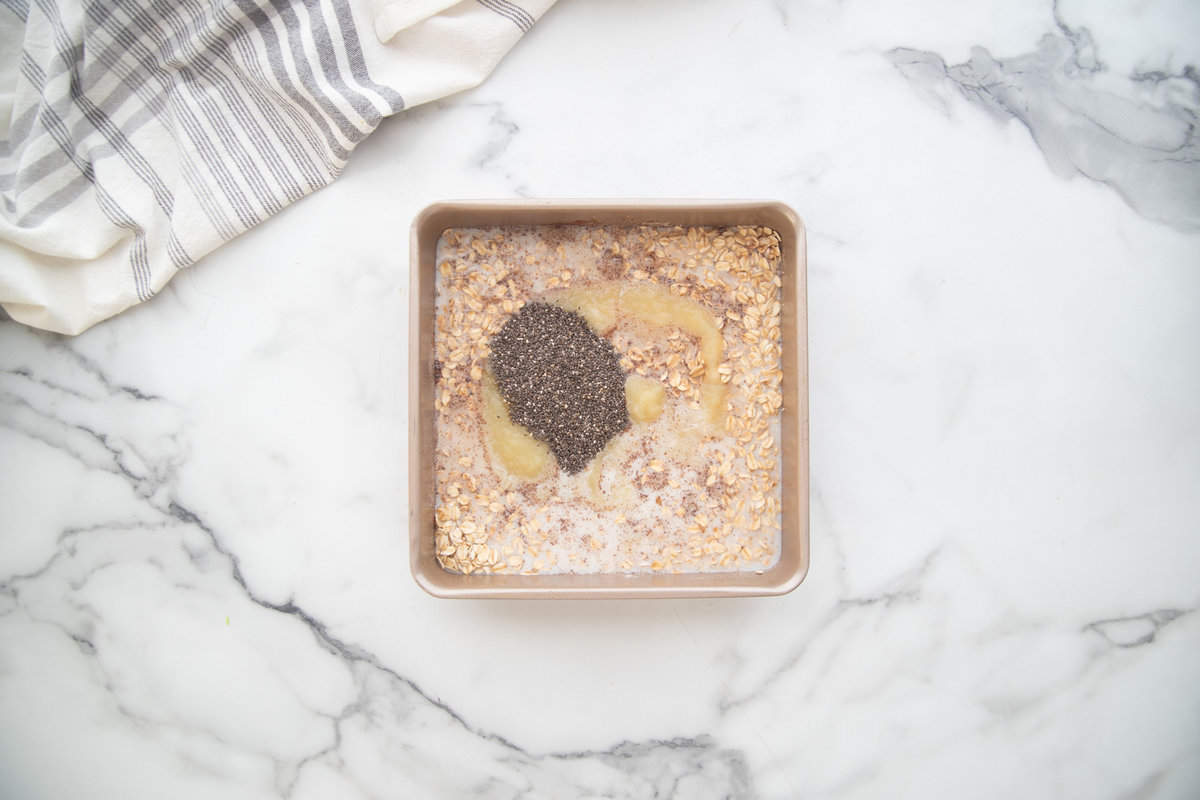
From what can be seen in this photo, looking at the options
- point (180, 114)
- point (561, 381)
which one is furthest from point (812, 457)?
point (180, 114)

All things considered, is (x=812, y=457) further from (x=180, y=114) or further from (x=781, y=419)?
(x=180, y=114)

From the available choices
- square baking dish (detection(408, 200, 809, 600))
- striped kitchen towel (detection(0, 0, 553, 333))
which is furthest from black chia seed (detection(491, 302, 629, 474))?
striped kitchen towel (detection(0, 0, 553, 333))

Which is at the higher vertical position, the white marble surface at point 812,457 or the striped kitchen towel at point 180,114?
the striped kitchen towel at point 180,114

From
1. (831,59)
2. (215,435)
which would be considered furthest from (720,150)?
(215,435)

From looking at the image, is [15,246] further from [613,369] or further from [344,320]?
[613,369]

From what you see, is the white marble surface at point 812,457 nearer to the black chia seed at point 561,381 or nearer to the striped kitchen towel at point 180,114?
the striped kitchen towel at point 180,114

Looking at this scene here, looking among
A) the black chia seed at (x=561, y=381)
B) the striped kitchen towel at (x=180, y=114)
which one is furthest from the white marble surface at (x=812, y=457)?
the black chia seed at (x=561, y=381)
